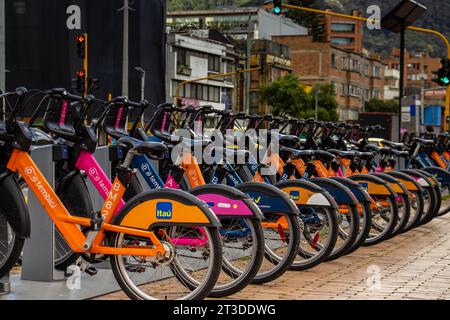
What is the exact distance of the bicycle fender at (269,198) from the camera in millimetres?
7641

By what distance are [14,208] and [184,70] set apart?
230 ft

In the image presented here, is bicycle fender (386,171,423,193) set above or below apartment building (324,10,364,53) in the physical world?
below

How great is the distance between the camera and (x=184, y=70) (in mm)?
75938

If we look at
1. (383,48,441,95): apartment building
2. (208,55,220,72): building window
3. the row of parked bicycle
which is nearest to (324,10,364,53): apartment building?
(383,48,441,95): apartment building

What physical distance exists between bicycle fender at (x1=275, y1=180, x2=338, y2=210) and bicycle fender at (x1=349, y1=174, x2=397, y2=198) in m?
1.93

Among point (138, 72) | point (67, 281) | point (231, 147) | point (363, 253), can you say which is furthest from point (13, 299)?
point (138, 72)

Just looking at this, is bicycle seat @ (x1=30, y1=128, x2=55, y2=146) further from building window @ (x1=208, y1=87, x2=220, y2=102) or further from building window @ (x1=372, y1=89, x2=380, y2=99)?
building window @ (x1=372, y1=89, x2=380, y2=99)

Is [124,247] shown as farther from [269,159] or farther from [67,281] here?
[269,159]

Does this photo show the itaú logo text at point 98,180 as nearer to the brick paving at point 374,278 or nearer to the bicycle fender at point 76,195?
the bicycle fender at point 76,195

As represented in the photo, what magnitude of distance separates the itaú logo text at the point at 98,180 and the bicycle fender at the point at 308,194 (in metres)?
2.12

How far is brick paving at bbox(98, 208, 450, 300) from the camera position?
281 inches

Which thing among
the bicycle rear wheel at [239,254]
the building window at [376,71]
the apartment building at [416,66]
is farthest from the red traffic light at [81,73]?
the apartment building at [416,66]

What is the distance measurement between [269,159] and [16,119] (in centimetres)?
353

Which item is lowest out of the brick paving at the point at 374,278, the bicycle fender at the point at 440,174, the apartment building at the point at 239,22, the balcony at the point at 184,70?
the brick paving at the point at 374,278
